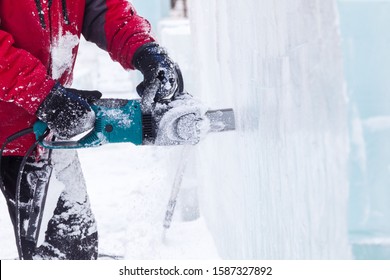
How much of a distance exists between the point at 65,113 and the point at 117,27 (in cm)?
40

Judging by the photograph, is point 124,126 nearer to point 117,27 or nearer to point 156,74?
point 156,74

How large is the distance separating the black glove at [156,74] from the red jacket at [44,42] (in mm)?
48

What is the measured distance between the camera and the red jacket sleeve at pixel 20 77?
4.69ft

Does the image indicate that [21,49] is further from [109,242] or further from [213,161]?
[109,242]

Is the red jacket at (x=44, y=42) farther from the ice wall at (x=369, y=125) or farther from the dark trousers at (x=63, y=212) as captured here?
the ice wall at (x=369, y=125)

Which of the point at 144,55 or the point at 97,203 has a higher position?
the point at 144,55

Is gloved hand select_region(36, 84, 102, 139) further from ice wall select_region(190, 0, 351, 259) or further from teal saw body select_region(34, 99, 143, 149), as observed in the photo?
ice wall select_region(190, 0, 351, 259)

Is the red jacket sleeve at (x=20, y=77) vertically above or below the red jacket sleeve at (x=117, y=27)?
below

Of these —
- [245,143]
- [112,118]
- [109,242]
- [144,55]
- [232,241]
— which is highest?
[144,55]

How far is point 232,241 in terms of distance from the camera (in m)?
2.12

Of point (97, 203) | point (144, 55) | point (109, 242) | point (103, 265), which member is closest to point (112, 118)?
point (144, 55)

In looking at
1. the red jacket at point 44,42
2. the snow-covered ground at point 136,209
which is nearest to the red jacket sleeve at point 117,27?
the red jacket at point 44,42

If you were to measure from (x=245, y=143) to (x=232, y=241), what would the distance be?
0.54 m

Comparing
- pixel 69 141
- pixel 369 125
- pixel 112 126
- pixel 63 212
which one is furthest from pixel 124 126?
pixel 369 125
